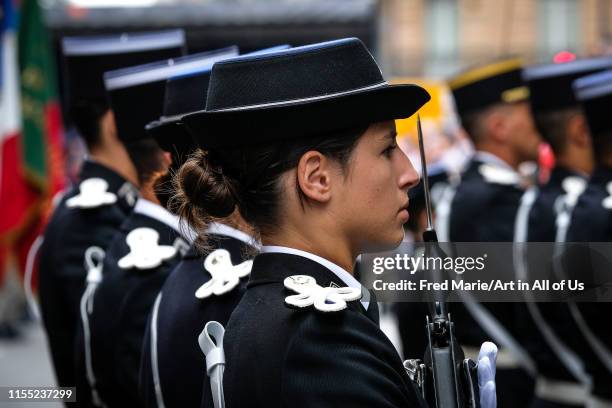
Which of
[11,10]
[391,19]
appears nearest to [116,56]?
[11,10]

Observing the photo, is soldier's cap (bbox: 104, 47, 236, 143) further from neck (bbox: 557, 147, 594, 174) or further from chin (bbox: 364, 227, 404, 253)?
neck (bbox: 557, 147, 594, 174)

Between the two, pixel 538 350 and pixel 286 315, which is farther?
pixel 538 350

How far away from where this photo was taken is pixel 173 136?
3088mm

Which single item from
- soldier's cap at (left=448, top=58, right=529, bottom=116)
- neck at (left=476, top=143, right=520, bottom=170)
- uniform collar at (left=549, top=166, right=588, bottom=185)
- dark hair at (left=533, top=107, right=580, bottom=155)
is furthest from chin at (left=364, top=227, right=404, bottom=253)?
soldier's cap at (left=448, top=58, right=529, bottom=116)

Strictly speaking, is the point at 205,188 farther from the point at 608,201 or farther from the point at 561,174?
the point at 561,174

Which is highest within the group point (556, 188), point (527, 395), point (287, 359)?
point (287, 359)

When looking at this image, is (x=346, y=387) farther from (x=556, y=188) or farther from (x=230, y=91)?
(x=556, y=188)

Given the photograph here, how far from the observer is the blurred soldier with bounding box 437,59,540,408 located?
16.2 ft

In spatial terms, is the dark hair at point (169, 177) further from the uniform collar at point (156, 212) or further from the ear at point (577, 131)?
the ear at point (577, 131)

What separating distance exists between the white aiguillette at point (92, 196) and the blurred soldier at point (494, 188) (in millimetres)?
1706

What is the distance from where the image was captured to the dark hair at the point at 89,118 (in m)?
4.38

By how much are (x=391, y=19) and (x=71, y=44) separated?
30.4m

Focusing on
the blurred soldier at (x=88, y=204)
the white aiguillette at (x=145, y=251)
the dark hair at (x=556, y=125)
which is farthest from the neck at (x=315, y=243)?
the dark hair at (x=556, y=125)

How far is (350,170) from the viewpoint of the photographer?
7.16ft
